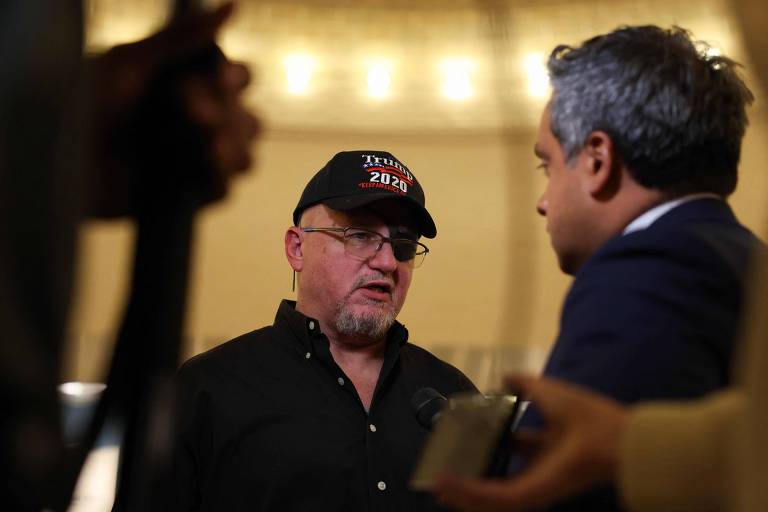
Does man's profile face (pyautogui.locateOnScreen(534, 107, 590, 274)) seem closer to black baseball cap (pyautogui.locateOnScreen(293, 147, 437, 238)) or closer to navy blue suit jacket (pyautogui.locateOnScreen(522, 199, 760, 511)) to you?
navy blue suit jacket (pyautogui.locateOnScreen(522, 199, 760, 511))

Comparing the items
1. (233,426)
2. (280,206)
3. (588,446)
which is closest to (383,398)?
(233,426)

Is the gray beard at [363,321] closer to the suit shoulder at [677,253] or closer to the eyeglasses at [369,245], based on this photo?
the eyeglasses at [369,245]

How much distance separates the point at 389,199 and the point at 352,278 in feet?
0.51

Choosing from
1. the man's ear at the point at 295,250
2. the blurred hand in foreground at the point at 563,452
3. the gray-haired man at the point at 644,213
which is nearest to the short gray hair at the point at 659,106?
the gray-haired man at the point at 644,213

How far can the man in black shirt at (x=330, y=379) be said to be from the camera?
1449 mm

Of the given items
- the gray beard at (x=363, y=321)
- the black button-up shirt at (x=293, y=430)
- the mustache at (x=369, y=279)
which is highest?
the mustache at (x=369, y=279)

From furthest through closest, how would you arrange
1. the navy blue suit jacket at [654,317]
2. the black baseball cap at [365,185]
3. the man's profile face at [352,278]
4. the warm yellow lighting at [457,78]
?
the man's profile face at [352,278], the black baseball cap at [365,185], the warm yellow lighting at [457,78], the navy blue suit jacket at [654,317]

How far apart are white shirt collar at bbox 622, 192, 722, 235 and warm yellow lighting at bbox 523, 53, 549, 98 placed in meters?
0.16

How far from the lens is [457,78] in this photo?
0.90 meters

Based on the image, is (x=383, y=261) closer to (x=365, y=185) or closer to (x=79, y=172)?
(x=365, y=185)

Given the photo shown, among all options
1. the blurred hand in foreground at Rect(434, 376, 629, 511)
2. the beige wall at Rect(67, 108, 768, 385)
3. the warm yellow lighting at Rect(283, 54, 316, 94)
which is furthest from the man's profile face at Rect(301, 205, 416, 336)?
the blurred hand in foreground at Rect(434, 376, 629, 511)

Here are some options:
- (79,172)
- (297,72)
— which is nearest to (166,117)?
(79,172)

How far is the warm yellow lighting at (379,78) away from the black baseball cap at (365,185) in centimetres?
65

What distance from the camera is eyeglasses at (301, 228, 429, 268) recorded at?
168 cm
